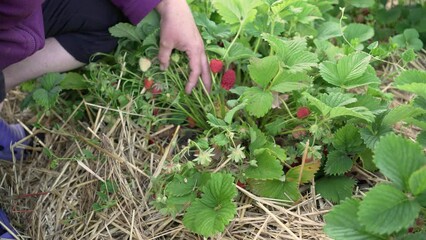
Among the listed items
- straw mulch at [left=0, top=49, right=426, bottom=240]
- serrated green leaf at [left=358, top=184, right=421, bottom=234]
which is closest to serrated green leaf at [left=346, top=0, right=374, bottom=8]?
straw mulch at [left=0, top=49, right=426, bottom=240]

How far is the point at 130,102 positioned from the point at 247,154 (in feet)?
1.07

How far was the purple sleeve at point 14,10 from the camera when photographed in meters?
1.18

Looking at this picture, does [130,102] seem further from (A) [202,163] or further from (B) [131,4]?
(A) [202,163]

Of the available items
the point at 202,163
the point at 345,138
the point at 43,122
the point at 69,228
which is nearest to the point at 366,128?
the point at 345,138

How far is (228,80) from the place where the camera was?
1365mm

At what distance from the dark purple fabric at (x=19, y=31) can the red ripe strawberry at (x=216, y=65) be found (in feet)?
1.22

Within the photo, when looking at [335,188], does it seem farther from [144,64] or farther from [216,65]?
[144,64]

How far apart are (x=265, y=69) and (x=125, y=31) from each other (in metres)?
0.40

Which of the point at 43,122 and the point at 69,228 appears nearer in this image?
the point at 69,228

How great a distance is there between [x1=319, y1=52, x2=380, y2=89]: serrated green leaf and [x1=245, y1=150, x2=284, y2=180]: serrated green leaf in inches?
7.7

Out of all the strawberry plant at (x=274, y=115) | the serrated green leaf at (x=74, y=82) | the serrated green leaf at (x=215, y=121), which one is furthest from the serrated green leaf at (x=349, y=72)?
the serrated green leaf at (x=74, y=82)

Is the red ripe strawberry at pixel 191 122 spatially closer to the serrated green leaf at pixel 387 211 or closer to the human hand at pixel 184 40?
the human hand at pixel 184 40

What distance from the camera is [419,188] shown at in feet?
2.98

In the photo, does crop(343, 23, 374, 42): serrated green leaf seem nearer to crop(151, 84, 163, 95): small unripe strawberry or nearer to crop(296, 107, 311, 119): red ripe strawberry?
crop(296, 107, 311, 119): red ripe strawberry
